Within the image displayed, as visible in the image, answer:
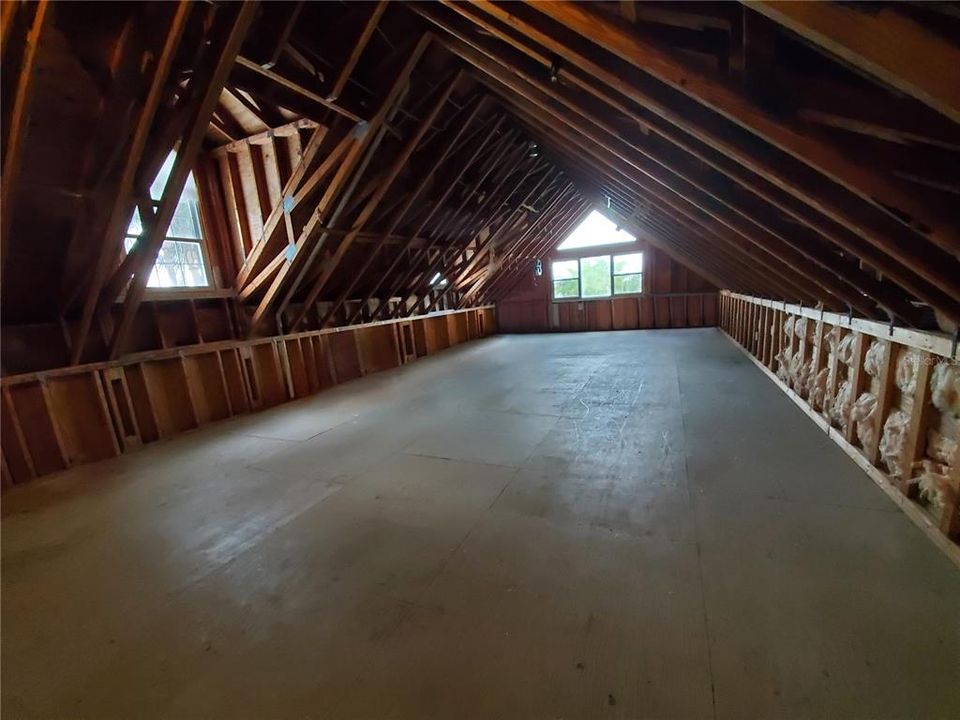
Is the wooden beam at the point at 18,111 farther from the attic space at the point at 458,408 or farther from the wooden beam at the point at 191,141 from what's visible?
the wooden beam at the point at 191,141

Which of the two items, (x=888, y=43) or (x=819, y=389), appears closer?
(x=888, y=43)

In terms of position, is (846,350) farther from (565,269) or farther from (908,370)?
(565,269)

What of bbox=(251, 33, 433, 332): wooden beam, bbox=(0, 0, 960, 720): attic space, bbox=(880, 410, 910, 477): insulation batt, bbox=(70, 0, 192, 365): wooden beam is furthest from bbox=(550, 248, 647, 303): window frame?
bbox=(70, 0, 192, 365): wooden beam

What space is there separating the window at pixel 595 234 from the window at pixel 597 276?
44cm

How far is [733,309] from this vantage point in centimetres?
890

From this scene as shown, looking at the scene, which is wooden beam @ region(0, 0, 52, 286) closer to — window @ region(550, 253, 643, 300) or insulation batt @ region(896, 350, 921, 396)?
insulation batt @ region(896, 350, 921, 396)

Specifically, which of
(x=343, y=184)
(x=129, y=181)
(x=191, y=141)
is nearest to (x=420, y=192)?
(x=343, y=184)

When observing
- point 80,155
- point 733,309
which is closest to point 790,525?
point 80,155

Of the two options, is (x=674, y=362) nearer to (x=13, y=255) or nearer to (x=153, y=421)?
(x=153, y=421)

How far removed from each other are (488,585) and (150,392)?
15.1 feet

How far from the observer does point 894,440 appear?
2.49 m

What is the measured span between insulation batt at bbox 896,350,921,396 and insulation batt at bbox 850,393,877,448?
35cm

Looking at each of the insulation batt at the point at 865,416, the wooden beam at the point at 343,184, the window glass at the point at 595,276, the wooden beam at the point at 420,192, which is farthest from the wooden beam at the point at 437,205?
the window glass at the point at 595,276

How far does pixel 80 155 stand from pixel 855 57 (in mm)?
4620
